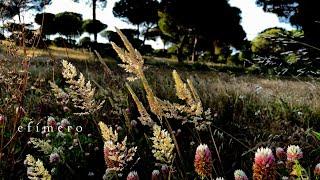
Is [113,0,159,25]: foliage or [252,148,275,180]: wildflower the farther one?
[113,0,159,25]: foliage

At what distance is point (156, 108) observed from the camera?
172cm

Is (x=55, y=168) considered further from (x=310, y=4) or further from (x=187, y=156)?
(x=310, y=4)

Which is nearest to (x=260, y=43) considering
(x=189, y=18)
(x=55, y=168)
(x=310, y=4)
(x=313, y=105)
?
(x=189, y=18)

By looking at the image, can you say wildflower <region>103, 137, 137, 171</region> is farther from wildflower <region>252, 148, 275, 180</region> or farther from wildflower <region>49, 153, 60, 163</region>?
wildflower <region>49, 153, 60, 163</region>

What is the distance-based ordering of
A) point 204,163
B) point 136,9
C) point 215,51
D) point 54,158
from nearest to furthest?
point 204,163
point 54,158
point 136,9
point 215,51

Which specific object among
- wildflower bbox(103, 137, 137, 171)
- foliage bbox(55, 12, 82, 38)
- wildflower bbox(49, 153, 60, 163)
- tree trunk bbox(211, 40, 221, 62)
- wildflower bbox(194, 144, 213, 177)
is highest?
foliage bbox(55, 12, 82, 38)

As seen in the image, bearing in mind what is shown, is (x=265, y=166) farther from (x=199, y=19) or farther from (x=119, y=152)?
(x=199, y=19)

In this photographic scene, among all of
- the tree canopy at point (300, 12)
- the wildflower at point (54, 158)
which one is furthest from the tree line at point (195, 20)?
the wildflower at point (54, 158)

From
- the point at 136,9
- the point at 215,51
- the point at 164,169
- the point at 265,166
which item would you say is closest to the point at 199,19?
the point at 136,9

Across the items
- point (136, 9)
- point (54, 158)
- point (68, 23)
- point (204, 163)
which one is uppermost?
point (136, 9)

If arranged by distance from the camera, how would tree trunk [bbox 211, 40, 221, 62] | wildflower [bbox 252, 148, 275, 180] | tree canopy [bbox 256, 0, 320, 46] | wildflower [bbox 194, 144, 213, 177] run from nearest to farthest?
wildflower [bbox 252, 148, 275, 180] < wildflower [bbox 194, 144, 213, 177] < tree canopy [bbox 256, 0, 320, 46] < tree trunk [bbox 211, 40, 221, 62]

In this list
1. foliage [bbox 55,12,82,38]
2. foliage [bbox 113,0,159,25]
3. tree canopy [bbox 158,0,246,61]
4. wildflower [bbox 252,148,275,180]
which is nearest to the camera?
wildflower [bbox 252,148,275,180]

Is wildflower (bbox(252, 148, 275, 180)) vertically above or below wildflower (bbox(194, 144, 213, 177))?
above

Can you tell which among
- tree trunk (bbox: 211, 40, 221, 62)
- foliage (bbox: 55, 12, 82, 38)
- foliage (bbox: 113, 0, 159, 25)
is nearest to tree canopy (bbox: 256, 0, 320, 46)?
foliage (bbox: 113, 0, 159, 25)
